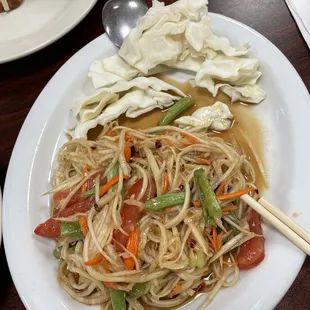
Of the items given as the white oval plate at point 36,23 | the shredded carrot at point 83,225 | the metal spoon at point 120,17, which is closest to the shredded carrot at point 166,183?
the shredded carrot at point 83,225

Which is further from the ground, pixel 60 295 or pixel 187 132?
pixel 187 132

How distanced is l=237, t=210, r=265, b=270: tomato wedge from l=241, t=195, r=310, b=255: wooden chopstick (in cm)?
9

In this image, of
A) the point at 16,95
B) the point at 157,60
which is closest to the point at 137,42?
the point at 157,60

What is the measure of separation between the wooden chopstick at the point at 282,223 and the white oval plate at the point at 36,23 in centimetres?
133

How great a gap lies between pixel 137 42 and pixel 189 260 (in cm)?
114

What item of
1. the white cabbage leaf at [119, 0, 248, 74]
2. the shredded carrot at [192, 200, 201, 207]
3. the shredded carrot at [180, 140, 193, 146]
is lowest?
the shredded carrot at [192, 200, 201, 207]

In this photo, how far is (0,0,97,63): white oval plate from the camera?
234 centimetres

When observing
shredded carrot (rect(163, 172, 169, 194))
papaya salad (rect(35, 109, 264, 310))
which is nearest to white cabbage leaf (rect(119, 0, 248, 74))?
papaya salad (rect(35, 109, 264, 310))

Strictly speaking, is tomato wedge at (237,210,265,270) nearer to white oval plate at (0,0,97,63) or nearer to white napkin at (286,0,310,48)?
white napkin at (286,0,310,48)

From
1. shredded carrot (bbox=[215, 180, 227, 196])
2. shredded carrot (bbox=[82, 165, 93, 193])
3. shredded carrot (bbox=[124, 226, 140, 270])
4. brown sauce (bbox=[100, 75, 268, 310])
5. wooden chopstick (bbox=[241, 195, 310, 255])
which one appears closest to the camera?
wooden chopstick (bbox=[241, 195, 310, 255])

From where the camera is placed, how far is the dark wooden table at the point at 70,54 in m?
2.37

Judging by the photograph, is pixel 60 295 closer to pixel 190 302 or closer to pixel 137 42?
pixel 190 302

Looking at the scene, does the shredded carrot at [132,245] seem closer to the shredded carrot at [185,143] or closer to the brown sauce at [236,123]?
the shredded carrot at [185,143]

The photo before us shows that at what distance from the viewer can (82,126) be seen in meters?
2.26
